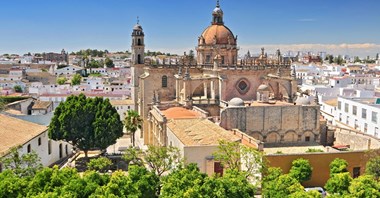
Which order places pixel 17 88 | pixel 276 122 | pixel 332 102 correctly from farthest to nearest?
1. pixel 17 88
2. pixel 332 102
3. pixel 276 122

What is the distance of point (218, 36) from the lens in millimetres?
44281

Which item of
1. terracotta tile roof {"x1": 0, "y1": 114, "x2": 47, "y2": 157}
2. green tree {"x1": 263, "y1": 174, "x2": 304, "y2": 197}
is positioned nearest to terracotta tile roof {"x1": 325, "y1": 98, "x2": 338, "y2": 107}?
green tree {"x1": 263, "y1": 174, "x2": 304, "y2": 197}

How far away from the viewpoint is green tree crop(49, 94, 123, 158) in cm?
3225

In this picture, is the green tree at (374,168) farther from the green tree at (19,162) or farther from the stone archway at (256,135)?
the green tree at (19,162)

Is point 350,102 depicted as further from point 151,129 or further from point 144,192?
point 144,192

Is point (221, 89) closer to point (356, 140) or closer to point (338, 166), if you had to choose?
point (356, 140)

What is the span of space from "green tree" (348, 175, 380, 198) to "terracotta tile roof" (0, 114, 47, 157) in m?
20.1

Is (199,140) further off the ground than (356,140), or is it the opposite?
(199,140)

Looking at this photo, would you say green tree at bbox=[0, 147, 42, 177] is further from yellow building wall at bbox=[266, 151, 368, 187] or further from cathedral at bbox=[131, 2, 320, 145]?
yellow building wall at bbox=[266, 151, 368, 187]

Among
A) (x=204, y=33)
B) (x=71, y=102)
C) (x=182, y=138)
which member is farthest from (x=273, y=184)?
(x=204, y=33)

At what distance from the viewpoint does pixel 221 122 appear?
109ft

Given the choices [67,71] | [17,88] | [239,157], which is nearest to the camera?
[239,157]

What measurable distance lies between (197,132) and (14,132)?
13.5 metres

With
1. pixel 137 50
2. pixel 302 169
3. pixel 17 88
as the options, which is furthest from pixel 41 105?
pixel 302 169
